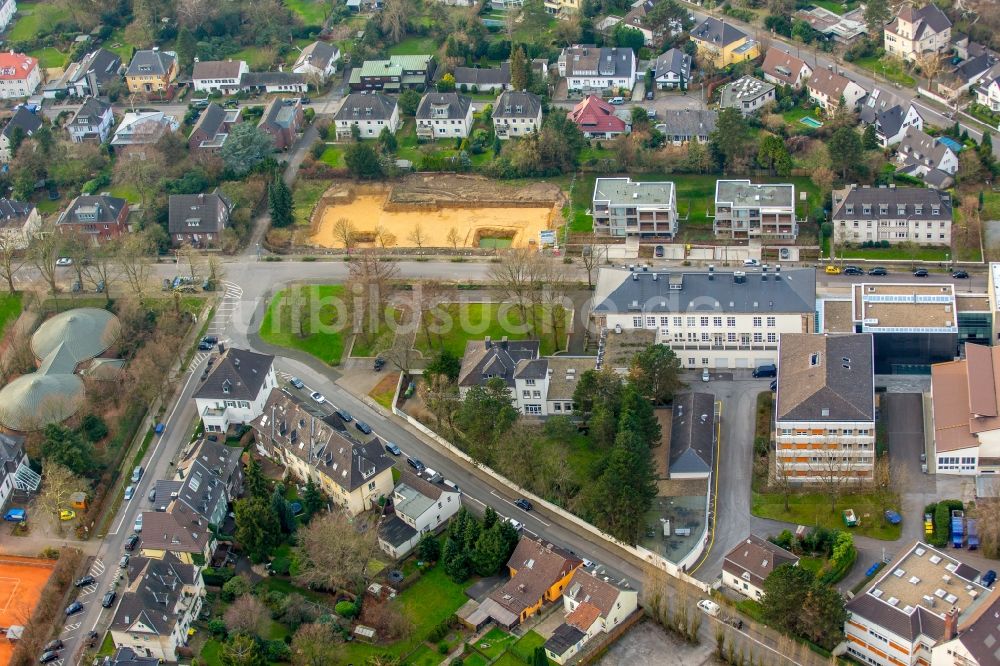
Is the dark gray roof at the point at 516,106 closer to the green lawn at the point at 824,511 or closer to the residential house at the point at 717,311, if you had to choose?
the residential house at the point at 717,311

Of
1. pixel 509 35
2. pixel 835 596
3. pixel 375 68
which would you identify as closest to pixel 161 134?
pixel 375 68

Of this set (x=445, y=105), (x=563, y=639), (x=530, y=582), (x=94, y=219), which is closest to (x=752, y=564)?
(x=563, y=639)

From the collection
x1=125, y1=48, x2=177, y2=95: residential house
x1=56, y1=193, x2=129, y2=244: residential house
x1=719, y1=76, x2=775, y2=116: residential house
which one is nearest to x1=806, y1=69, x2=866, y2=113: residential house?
x1=719, y1=76, x2=775, y2=116: residential house

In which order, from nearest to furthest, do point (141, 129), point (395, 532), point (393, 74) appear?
point (395, 532), point (141, 129), point (393, 74)

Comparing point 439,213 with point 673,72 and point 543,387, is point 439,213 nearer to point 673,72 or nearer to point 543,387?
point 673,72

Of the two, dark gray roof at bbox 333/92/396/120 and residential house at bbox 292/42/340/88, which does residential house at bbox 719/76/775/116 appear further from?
residential house at bbox 292/42/340/88

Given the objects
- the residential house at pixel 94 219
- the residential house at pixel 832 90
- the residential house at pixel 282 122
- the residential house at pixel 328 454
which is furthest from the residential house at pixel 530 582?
the residential house at pixel 832 90
